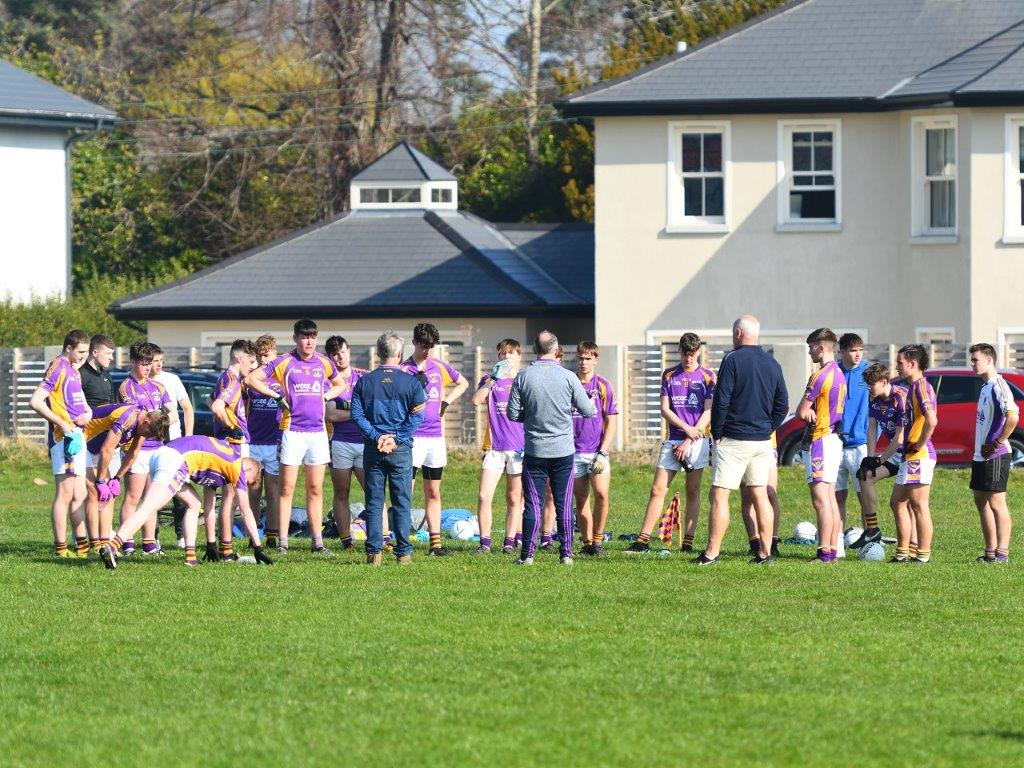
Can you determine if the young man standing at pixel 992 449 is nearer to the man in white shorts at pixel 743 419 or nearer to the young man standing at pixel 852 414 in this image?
the young man standing at pixel 852 414

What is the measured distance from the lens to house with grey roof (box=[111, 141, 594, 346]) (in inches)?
1476

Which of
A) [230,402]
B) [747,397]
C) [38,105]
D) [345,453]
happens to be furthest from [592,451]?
[38,105]

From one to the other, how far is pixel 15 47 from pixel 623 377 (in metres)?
38.5

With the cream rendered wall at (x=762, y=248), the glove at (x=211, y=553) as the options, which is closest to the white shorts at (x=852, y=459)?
the glove at (x=211, y=553)

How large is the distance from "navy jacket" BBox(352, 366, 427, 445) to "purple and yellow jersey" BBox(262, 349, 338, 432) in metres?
0.92

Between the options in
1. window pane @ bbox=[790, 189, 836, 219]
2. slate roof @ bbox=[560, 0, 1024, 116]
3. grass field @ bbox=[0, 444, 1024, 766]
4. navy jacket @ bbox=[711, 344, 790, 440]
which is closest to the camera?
grass field @ bbox=[0, 444, 1024, 766]

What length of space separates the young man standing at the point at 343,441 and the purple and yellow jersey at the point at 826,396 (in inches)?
157

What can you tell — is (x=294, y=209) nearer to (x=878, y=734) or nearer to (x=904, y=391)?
(x=904, y=391)

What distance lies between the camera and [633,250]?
32.8 meters

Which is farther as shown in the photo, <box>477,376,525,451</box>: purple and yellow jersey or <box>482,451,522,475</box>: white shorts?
<box>482,451,522,475</box>: white shorts

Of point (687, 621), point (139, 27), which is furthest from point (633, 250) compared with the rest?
point (139, 27)

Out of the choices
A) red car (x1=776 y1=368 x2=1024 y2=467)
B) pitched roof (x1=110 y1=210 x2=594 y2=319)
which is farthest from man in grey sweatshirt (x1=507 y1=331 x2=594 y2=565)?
pitched roof (x1=110 y1=210 x2=594 y2=319)

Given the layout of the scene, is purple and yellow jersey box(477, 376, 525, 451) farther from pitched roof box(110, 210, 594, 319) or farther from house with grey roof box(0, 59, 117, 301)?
house with grey roof box(0, 59, 117, 301)

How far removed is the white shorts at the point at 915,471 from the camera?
15820 mm
